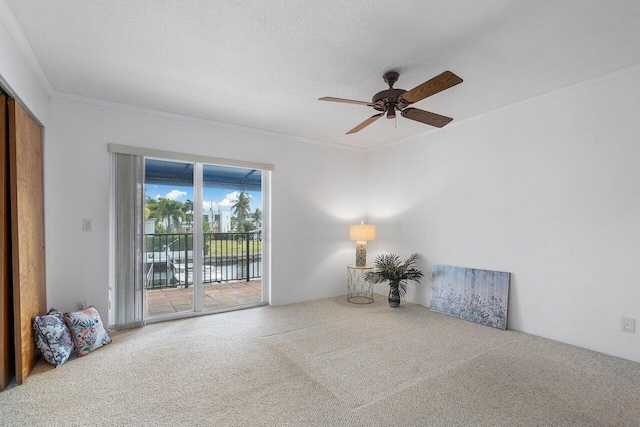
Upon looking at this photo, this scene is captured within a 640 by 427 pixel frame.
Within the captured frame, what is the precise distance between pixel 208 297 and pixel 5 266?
2515 millimetres

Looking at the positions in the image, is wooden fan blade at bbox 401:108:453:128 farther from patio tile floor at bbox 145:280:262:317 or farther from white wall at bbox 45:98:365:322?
patio tile floor at bbox 145:280:262:317

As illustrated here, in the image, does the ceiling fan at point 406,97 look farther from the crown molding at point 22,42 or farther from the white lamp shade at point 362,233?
the white lamp shade at point 362,233

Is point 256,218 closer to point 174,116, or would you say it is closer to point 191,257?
point 191,257

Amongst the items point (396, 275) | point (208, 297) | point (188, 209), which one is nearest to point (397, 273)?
point (396, 275)

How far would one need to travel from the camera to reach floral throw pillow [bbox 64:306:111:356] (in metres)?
2.82

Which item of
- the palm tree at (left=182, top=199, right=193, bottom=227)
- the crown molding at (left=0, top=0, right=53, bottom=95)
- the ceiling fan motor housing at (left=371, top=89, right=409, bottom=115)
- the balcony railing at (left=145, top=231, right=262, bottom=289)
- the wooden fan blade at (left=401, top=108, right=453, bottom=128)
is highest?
the crown molding at (left=0, top=0, right=53, bottom=95)

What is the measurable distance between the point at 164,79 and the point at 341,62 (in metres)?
1.64

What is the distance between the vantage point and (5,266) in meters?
2.27

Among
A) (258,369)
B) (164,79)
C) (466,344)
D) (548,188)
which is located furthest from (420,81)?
(258,369)

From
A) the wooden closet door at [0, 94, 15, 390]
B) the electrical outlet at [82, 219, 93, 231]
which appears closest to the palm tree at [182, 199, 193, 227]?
the electrical outlet at [82, 219, 93, 231]

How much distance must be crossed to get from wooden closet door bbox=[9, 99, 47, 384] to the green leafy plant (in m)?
3.69

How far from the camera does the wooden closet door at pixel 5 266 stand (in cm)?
223

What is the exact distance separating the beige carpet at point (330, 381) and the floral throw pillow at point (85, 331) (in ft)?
0.29

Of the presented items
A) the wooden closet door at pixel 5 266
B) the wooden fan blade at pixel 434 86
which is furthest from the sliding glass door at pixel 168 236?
the wooden fan blade at pixel 434 86
